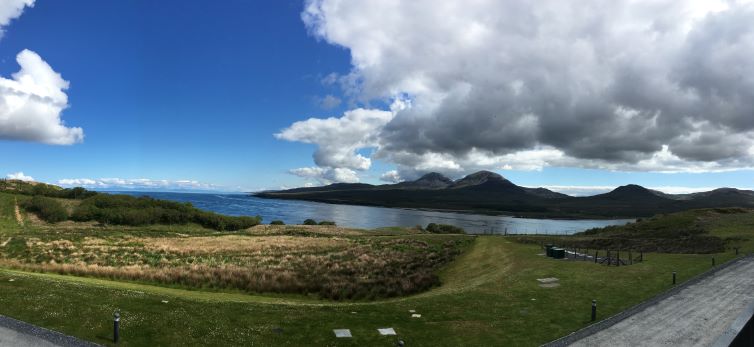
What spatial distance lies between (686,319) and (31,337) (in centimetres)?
2851

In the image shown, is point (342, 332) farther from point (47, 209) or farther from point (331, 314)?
point (47, 209)

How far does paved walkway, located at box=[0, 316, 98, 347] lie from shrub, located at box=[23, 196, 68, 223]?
109 metres

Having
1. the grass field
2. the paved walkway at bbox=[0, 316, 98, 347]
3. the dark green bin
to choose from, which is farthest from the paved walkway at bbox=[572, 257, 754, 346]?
the paved walkway at bbox=[0, 316, 98, 347]

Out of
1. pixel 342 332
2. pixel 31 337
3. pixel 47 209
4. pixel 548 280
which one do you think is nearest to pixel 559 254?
pixel 548 280

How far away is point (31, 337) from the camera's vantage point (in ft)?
49.8

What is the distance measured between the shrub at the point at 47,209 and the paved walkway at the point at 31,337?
10870cm

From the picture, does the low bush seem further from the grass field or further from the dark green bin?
the dark green bin

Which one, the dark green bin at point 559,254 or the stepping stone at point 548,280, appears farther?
the dark green bin at point 559,254

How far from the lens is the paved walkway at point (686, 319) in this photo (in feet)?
55.6

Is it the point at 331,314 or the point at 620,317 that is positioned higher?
the point at 620,317

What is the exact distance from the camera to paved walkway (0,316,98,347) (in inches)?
575

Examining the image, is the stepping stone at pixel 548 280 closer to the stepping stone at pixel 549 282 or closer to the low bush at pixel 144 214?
the stepping stone at pixel 549 282

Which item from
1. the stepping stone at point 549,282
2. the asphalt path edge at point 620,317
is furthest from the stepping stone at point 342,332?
the stepping stone at point 549,282

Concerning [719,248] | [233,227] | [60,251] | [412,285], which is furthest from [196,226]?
[719,248]
